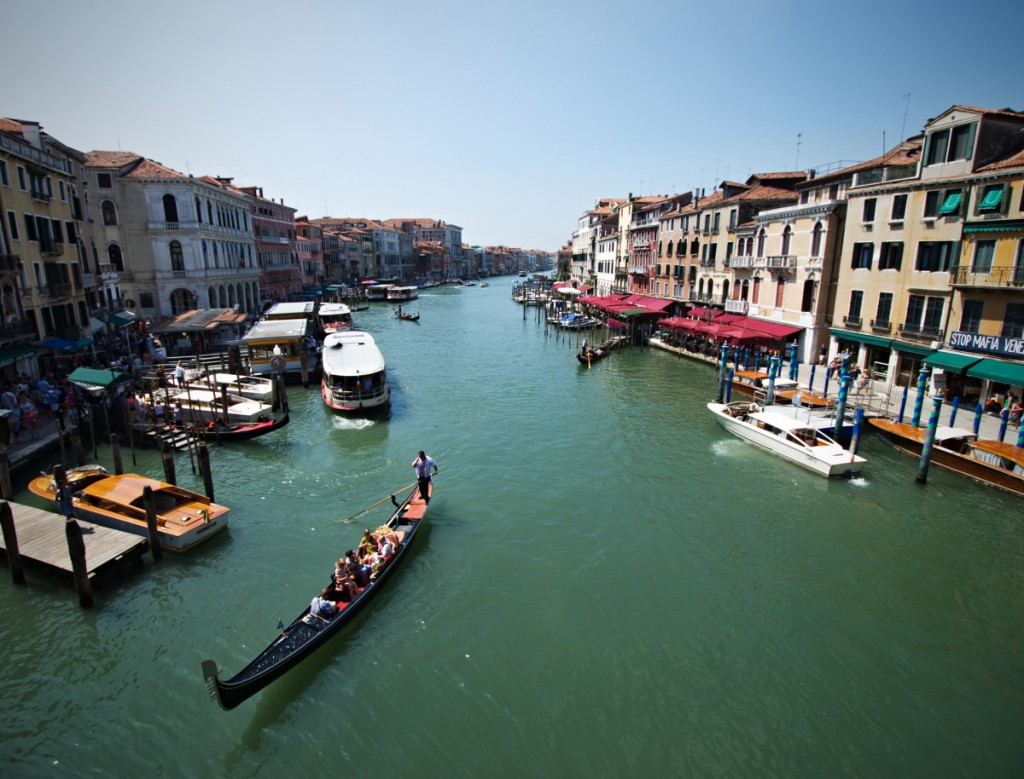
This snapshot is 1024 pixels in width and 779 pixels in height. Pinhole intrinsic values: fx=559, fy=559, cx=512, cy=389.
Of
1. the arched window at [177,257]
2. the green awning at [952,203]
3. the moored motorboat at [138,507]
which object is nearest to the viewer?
the moored motorboat at [138,507]

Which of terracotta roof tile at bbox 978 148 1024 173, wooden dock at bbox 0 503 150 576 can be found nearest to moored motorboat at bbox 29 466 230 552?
wooden dock at bbox 0 503 150 576

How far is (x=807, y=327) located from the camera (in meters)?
32.3

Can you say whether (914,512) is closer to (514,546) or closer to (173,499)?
(514,546)

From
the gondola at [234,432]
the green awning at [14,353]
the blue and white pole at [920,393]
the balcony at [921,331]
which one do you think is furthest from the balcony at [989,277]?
the green awning at [14,353]

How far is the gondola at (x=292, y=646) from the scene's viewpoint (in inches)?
356

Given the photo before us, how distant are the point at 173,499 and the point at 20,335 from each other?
14.6m

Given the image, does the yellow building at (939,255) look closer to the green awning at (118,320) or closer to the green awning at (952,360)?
the green awning at (952,360)

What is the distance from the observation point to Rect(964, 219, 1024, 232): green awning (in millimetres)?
20983

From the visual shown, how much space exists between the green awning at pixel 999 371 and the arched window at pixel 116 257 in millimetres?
51647

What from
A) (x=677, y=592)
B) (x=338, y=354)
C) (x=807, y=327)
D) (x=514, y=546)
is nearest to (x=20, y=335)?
(x=338, y=354)

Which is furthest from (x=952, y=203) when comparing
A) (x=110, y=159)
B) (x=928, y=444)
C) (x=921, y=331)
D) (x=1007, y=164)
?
(x=110, y=159)

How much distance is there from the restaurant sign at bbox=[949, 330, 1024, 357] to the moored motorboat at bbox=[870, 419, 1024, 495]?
355 cm

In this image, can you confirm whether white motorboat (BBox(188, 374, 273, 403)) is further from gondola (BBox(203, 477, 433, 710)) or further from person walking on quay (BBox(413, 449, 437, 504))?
gondola (BBox(203, 477, 433, 710))

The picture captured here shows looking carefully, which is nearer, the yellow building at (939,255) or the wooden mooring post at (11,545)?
the wooden mooring post at (11,545)
